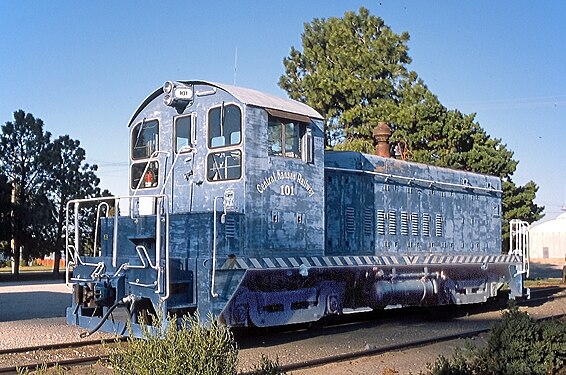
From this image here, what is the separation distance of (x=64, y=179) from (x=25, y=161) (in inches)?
95.1

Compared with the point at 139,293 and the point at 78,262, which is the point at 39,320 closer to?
the point at 78,262

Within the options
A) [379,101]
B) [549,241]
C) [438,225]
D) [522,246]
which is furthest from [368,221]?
[549,241]

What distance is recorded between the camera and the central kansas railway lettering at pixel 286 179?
10.3 meters

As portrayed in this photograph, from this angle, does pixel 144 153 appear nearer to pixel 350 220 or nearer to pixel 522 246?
pixel 350 220

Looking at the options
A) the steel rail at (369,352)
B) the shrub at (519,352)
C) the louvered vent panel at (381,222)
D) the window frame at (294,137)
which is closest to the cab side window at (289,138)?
the window frame at (294,137)

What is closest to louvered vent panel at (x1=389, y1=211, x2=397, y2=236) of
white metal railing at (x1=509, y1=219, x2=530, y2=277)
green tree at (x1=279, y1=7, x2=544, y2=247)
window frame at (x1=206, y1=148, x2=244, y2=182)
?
white metal railing at (x1=509, y1=219, x2=530, y2=277)

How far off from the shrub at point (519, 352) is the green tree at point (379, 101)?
18728 millimetres

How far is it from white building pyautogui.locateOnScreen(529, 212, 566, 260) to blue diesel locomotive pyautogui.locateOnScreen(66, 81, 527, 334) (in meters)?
53.5

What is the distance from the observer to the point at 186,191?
10.9 m

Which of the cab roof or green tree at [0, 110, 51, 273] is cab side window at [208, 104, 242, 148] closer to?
the cab roof

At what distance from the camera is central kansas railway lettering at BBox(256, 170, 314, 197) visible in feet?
33.9

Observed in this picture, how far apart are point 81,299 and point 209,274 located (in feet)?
7.43

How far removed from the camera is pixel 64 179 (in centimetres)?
3791

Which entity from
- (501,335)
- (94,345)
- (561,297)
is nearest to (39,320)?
(94,345)
